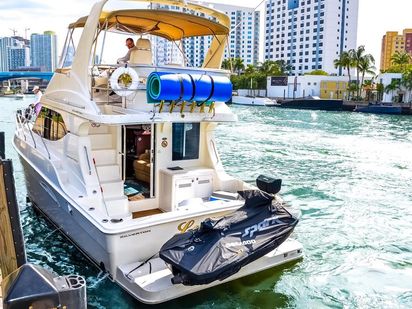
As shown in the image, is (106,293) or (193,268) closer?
(193,268)

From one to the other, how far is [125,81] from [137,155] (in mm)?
1839

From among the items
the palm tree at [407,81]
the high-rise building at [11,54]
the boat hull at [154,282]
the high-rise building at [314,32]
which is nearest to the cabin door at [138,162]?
the boat hull at [154,282]

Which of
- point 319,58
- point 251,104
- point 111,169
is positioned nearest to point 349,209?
point 111,169

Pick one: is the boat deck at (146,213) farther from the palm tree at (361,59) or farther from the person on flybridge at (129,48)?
the palm tree at (361,59)

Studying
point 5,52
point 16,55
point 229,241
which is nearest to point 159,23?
point 229,241

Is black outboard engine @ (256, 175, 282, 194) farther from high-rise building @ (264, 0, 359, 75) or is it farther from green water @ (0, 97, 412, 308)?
high-rise building @ (264, 0, 359, 75)

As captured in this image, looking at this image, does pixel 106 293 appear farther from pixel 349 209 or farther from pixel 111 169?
pixel 349 209

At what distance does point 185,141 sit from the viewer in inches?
318

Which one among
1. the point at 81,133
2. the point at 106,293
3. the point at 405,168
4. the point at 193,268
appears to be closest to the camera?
the point at 193,268

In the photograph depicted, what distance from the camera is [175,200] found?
24.5 ft

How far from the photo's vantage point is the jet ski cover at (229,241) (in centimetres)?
533

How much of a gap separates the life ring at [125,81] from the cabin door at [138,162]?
983 millimetres

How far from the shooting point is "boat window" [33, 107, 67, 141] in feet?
27.3

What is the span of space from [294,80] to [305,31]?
150 feet
